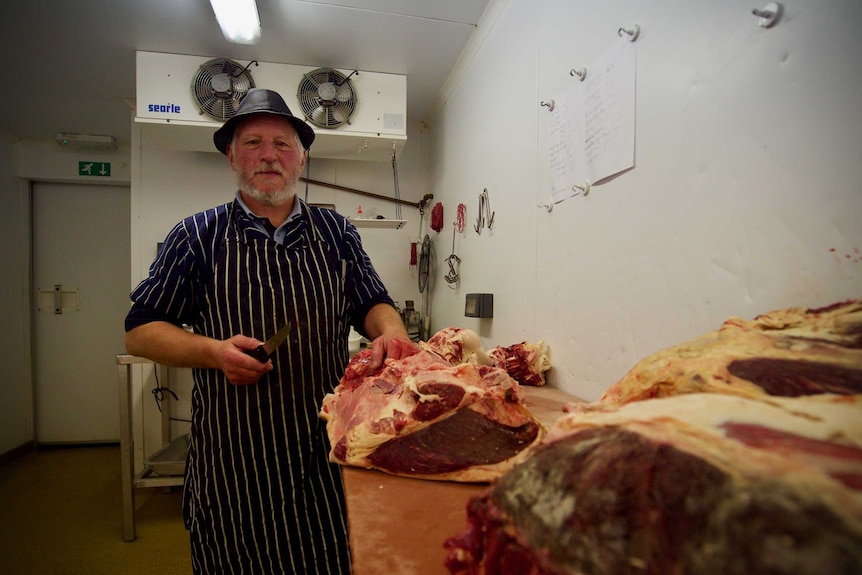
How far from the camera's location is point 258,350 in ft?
4.72

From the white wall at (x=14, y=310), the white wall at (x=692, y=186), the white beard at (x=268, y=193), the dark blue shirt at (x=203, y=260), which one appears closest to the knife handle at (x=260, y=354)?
the dark blue shirt at (x=203, y=260)

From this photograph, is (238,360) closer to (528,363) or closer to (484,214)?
(528,363)

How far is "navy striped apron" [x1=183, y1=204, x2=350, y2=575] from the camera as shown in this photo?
160cm

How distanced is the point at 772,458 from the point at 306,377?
5.05 feet

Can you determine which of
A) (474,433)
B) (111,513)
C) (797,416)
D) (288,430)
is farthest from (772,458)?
(111,513)

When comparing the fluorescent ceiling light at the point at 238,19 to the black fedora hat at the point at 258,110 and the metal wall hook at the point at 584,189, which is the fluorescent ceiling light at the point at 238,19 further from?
the metal wall hook at the point at 584,189

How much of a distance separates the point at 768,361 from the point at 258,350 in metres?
1.33

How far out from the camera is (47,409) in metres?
5.41

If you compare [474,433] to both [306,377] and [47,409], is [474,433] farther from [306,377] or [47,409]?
[47,409]

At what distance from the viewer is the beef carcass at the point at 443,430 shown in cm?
102

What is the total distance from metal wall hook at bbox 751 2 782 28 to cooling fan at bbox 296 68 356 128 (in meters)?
2.95

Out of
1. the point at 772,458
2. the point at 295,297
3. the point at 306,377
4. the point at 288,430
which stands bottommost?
the point at 288,430

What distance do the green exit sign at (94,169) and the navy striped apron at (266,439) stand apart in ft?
15.4

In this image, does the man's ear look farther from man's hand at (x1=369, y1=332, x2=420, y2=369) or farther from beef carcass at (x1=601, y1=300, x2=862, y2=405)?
beef carcass at (x1=601, y1=300, x2=862, y2=405)
